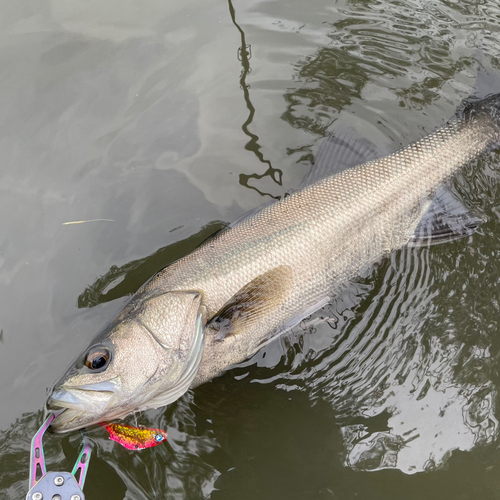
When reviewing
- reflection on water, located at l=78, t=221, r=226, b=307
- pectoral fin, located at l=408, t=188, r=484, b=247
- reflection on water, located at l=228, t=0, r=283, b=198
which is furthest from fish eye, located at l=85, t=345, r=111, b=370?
pectoral fin, located at l=408, t=188, r=484, b=247

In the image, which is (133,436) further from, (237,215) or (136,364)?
(237,215)

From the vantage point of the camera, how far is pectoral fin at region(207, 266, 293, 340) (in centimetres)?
315

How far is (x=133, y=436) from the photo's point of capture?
3.00 meters

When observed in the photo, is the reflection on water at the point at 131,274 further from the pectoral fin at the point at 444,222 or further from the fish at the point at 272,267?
the pectoral fin at the point at 444,222

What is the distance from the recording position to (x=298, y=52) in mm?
4594

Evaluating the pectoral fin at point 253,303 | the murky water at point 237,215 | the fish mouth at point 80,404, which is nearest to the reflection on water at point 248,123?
the murky water at point 237,215

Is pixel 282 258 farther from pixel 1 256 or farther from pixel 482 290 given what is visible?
pixel 1 256

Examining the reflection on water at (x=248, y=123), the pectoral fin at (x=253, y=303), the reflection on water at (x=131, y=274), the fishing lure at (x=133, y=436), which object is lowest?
the fishing lure at (x=133, y=436)

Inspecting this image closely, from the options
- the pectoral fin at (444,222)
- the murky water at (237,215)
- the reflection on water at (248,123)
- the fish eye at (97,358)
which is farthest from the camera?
the reflection on water at (248,123)

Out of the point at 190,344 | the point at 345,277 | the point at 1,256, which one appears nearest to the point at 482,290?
the point at 345,277

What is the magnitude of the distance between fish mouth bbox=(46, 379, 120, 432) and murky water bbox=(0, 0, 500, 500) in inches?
26.7

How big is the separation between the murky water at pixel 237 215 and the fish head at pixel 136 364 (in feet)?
1.83

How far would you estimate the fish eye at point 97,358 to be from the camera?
2840 mm

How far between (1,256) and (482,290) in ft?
12.9
